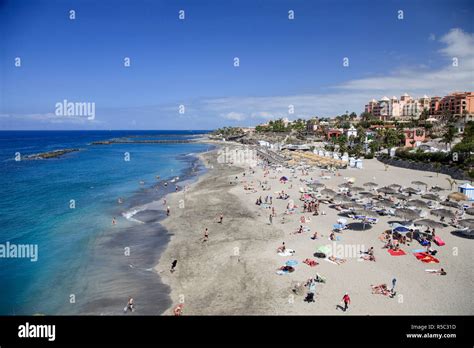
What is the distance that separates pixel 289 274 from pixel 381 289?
3.77 meters

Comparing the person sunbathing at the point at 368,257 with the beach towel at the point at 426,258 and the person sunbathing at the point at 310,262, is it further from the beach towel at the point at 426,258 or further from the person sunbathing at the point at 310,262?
the person sunbathing at the point at 310,262

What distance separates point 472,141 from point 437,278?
3212cm

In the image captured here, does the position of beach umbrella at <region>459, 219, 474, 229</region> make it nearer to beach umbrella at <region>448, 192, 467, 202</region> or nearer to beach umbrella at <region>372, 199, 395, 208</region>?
beach umbrella at <region>372, 199, 395, 208</region>

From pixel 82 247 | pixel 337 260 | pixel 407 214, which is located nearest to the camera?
pixel 337 260

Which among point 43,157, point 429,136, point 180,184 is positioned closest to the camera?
point 180,184

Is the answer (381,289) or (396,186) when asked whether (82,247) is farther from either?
(396,186)

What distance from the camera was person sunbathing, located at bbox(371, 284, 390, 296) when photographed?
42.7 ft

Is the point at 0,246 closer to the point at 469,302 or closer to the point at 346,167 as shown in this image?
the point at 469,302

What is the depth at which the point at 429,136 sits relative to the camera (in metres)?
66.7

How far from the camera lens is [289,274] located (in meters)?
15.1

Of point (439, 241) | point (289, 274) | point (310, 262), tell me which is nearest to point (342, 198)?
point (439, 241)

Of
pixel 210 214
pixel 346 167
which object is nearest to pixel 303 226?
pixel 210 214

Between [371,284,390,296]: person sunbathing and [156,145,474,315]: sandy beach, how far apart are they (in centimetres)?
19
